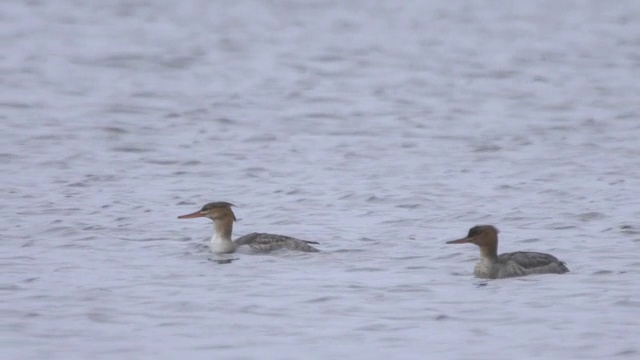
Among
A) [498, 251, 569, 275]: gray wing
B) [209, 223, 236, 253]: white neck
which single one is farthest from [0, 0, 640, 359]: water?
[209, 223, 236, 253]: white neck

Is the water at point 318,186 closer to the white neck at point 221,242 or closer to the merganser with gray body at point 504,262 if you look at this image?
the merganser with gray body at point 504,262

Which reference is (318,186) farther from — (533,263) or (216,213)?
(533,263)

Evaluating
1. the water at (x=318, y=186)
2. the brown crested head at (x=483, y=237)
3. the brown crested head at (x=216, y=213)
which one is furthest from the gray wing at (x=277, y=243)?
the brown crested head at (x=483, y=237)

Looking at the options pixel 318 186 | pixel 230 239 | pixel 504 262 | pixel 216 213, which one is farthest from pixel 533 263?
pixel 318 186

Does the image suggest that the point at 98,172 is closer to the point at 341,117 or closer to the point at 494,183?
the point at 494,183

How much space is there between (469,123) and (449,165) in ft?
15.7

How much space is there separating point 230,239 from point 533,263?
11.1ft

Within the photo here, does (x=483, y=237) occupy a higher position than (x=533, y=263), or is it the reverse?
(x=483, y=237)

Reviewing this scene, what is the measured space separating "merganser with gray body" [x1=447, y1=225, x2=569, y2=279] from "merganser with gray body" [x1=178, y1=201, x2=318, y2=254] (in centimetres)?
197

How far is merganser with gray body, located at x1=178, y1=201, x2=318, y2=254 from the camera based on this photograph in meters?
15.5

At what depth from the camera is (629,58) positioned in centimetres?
3659

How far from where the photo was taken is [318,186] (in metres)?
20.2

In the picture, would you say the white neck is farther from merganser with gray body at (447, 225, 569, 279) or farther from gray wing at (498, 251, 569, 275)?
gray wing at (498, 251, 569, 275)

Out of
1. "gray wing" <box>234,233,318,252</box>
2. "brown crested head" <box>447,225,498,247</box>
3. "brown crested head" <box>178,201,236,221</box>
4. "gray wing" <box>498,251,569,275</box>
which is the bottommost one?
"gray wing" <box>498,251,569,275</box>
